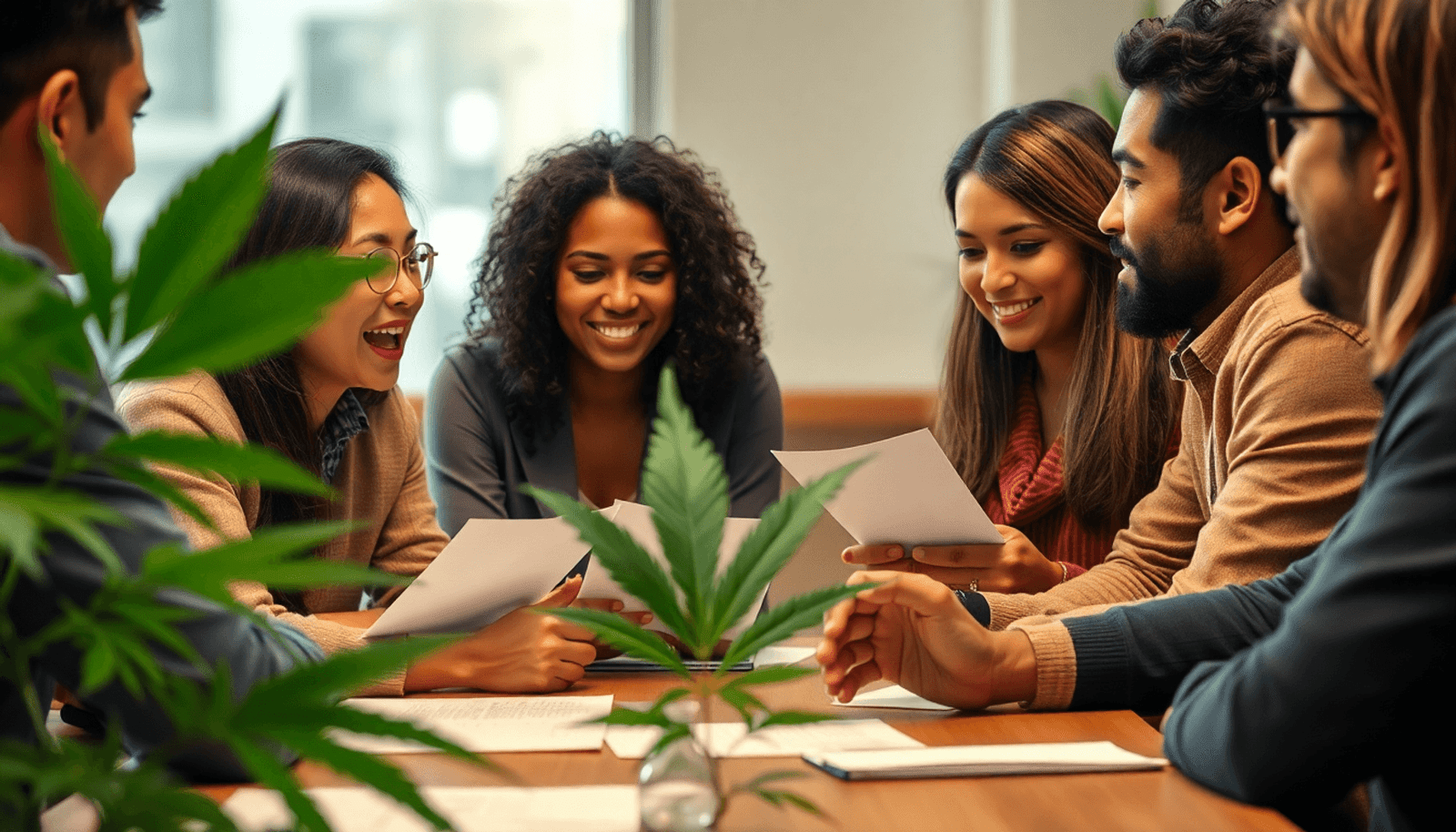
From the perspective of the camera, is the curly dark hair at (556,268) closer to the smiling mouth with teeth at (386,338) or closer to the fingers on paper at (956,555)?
the smiling mouth with teeth at (386,338)

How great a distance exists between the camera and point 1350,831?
1.24 meters

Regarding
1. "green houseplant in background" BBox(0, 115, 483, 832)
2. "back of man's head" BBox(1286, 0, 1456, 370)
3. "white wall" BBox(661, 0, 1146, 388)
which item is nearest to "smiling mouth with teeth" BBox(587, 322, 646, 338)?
"white wall" BBox(661, 0, 1146, 388)

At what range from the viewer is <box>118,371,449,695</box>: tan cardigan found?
1.47m

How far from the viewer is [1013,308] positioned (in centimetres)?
210

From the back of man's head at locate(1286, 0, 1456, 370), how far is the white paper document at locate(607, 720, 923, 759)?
0.52m

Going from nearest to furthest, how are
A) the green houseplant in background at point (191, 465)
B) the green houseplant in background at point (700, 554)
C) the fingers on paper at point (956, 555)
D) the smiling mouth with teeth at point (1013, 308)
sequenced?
the green houseplant in background at point (191, 465), the green houseplant in background at point (700, 554), the fingers on paper at point (956, 555), the smiling mouth with teeth at point (1013, 308)

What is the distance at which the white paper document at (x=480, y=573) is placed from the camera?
4.02ft

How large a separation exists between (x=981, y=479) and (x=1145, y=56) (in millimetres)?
822

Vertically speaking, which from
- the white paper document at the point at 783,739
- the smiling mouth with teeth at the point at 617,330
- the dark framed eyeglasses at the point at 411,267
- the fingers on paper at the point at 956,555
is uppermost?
the dark framed eyeglasses at the point at 411,267

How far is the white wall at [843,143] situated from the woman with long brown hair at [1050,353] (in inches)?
48.2

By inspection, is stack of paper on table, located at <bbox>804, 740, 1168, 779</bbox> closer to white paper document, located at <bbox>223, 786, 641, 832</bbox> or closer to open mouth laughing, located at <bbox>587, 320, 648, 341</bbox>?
white paper document, located at <bbox>223, 786, 641, 832</bbox>

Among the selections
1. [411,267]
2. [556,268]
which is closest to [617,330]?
[556,268]

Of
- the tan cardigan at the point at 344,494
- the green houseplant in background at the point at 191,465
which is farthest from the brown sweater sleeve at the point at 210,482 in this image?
the green houseplant in background at the point at 191,465

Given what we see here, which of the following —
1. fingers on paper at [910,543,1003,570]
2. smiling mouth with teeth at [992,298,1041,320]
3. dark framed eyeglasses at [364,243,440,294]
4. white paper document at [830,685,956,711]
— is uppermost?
dark framed eyeglasses at [364,243,440,294]
